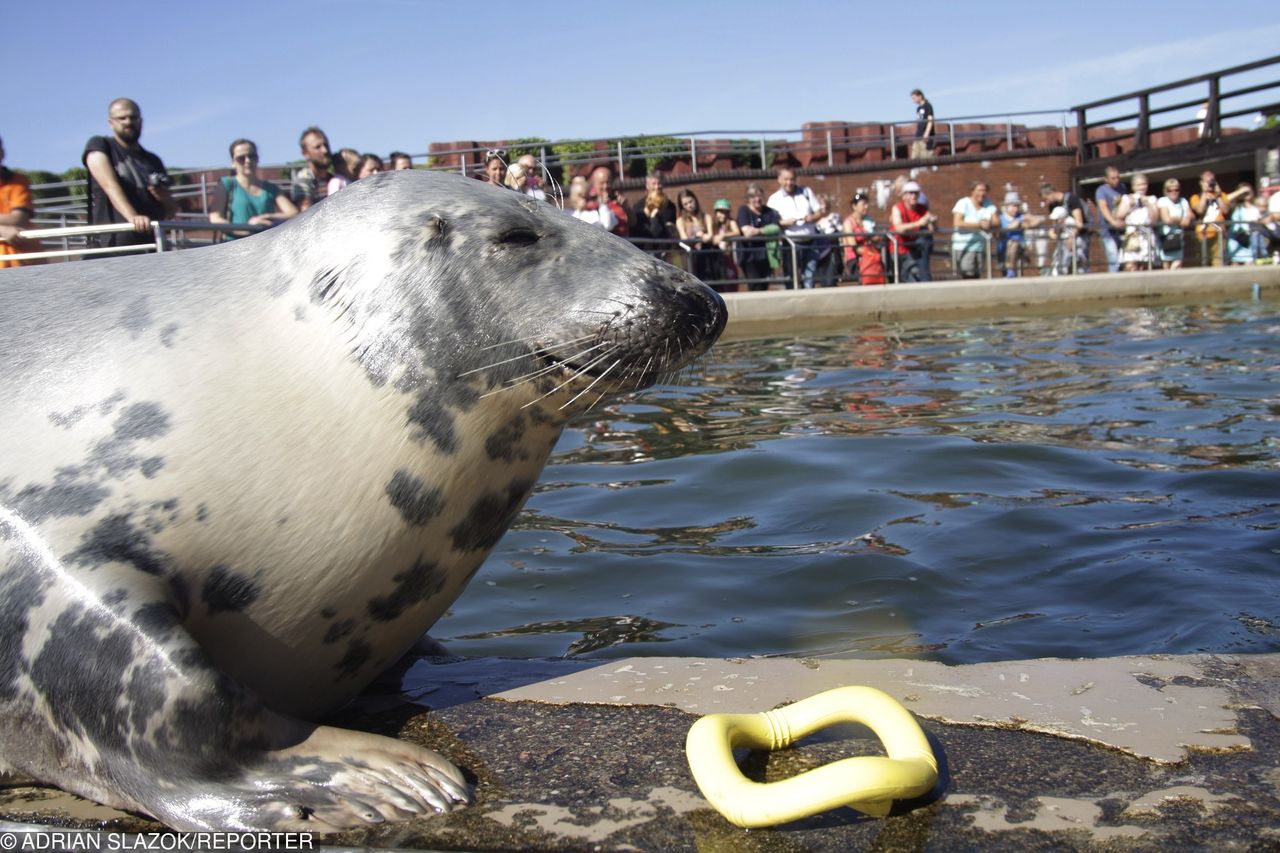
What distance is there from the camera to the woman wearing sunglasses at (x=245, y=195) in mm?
9648

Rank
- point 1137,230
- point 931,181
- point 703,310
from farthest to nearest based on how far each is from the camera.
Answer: point 931,181, point 1137,230, point 703,310

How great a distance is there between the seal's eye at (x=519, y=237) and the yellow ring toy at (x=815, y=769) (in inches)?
44.0

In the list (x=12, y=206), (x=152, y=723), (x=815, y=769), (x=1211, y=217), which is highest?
(x=12, y=206)

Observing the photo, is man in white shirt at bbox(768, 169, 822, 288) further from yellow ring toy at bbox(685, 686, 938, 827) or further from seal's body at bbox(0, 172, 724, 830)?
yellow ring toy at bbox(685, 686, 938, 827)

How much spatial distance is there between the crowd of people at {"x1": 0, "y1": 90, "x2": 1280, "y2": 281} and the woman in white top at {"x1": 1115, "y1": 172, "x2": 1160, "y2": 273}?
0.07 ft

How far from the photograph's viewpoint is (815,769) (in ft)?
6.93

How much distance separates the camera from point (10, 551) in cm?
229

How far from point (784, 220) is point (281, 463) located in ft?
45.8

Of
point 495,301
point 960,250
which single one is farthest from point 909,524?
point 960,250

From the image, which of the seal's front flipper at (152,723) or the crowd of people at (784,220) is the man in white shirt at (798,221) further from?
the seal's front flipper at (152,723)

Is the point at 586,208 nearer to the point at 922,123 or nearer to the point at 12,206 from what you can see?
the point at 12,206

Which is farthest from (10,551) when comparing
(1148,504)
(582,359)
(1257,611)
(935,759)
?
(1148,504)

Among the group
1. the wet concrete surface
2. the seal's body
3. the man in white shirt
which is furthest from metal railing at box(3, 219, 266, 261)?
the man in white shirt

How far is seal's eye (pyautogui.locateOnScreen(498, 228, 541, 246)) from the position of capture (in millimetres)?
2740
